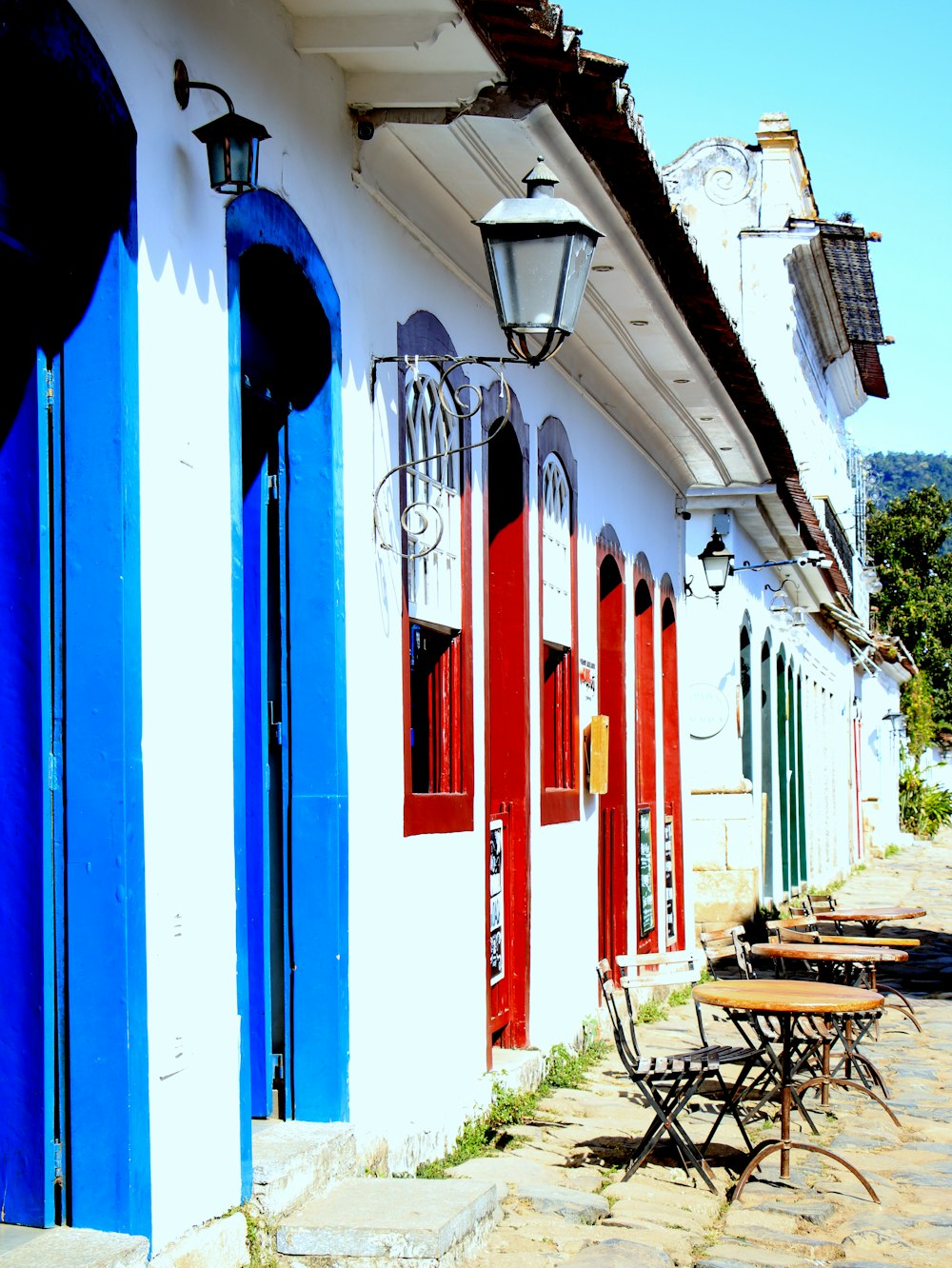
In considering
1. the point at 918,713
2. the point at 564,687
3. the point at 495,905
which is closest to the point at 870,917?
the point at 564,687

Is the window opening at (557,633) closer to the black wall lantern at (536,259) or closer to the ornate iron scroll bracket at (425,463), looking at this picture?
the ornate iron scroll bracket at (425,463)

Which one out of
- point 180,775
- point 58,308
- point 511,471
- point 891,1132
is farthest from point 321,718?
point 891,1132

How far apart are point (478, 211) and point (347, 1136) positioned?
3847 millimetres

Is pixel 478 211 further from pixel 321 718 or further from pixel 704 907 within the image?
pixel 704 907

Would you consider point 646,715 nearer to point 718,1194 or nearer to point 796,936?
point 796,936

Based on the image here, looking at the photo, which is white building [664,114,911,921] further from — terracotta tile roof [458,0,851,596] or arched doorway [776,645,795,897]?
terracotta tile roof [458,0,851,596]

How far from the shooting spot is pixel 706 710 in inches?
639

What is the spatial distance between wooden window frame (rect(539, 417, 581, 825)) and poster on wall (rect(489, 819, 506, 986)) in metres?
0.91

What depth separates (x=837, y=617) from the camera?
26719mm

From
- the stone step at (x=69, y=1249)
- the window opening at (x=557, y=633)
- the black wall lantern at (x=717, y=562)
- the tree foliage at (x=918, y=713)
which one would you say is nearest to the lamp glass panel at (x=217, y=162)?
the stone step at (x=69, y=1249)

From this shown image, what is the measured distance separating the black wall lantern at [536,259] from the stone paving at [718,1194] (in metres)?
2.96

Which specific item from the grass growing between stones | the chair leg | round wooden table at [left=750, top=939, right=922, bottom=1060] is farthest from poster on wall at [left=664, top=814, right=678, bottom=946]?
the chair leg

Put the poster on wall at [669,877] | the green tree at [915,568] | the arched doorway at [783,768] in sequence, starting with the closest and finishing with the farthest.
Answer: the poster on wall at [669,877]
the arched doorway at [783,768]
the green tree at [915,568]

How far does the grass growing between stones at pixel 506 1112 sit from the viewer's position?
6.61 m
